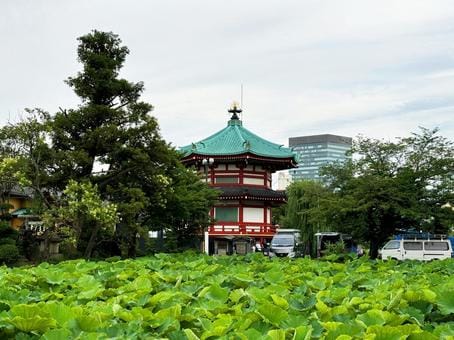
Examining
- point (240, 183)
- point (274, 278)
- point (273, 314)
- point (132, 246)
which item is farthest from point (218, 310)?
point (240, 183)

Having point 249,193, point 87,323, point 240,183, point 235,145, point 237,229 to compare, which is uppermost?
point 235,145

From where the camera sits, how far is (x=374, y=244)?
1089 inches

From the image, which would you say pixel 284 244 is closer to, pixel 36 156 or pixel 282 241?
pixel 282 241

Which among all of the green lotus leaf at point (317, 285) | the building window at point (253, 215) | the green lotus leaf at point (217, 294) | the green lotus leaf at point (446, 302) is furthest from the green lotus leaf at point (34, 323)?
the building window at point (253, 215)

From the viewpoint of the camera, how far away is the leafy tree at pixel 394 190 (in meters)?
25.3

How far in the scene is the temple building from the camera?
36.7 meters

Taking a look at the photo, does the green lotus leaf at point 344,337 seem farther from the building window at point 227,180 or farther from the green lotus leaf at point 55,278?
the building window at point 227,180

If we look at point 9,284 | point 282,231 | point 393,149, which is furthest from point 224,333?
point 282,231

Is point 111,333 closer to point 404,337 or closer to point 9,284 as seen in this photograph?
point 404,337

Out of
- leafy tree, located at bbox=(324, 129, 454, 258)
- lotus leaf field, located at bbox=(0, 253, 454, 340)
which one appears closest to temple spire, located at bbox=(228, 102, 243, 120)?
leafy tree, located at bbox=(324, 129, 454, 258)

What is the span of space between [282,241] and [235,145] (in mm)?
7199

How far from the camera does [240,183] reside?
37781 millimetres

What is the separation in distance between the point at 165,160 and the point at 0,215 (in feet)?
23.2

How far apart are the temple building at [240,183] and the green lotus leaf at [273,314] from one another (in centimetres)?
3281
